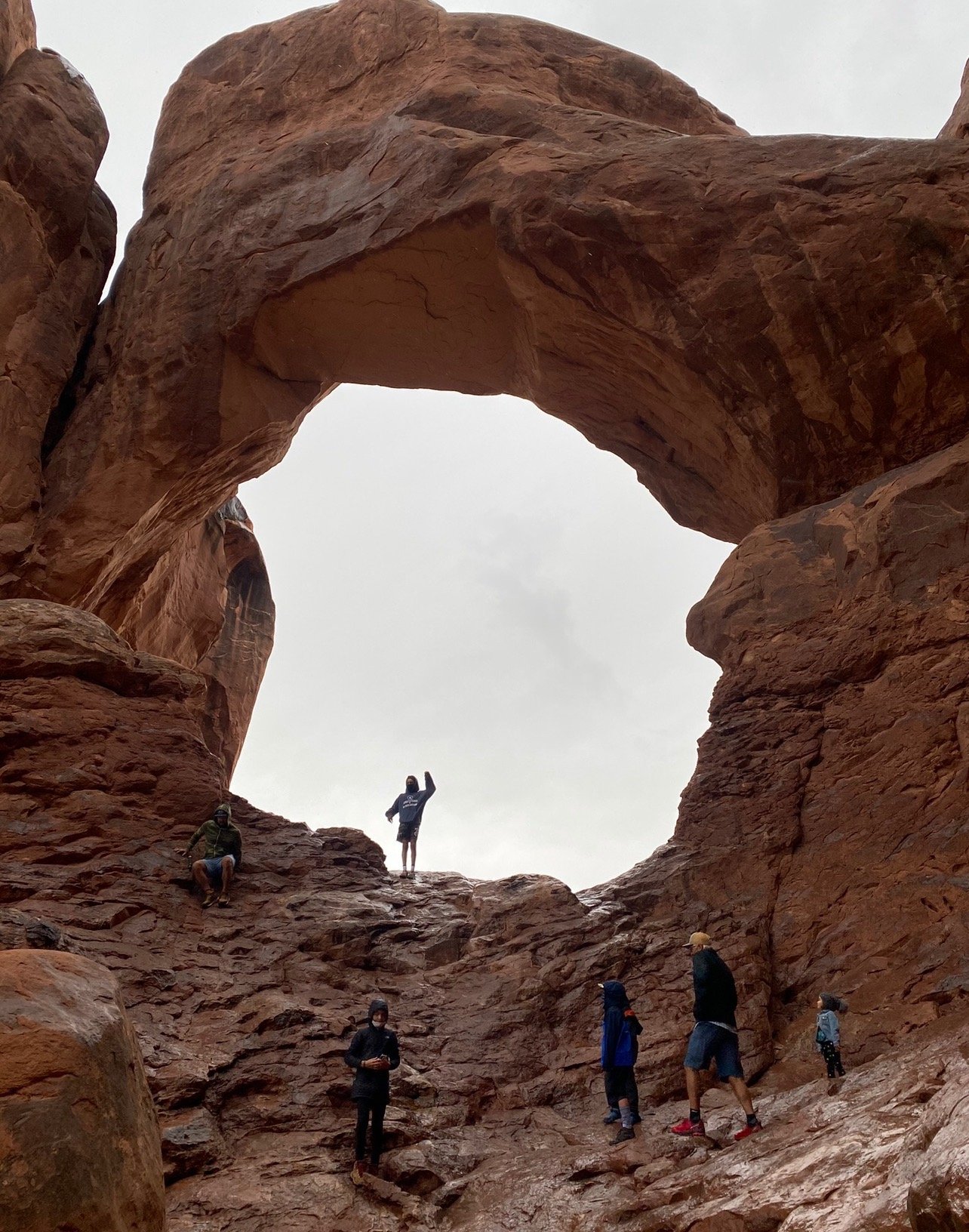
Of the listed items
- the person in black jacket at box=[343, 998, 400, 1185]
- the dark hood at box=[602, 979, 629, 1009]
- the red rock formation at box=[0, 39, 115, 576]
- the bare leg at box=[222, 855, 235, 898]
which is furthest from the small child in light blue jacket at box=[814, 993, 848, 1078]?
the red rock formation at box=[0, 39, 115, 576]

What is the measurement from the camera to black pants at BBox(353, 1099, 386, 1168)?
888cm

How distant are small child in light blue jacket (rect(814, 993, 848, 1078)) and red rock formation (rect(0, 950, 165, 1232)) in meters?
5.53

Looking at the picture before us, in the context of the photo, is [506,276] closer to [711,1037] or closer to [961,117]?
[961,117]

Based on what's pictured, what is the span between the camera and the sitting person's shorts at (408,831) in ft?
56.0

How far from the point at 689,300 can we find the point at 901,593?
5.04m

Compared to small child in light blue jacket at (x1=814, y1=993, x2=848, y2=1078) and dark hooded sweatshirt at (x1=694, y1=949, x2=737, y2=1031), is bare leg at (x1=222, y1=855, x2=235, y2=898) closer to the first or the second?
dark hooded sweatshirt at (x1=694, y1=949, x2=737, y2=1031)

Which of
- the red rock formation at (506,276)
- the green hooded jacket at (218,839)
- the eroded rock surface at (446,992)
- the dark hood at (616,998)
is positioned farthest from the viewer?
the red rock formation at (506,276)

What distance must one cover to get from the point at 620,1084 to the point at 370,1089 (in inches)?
88.0

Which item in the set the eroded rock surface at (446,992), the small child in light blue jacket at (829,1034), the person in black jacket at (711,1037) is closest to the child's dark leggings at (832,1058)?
the small child in light blue jacket at (829,1034)

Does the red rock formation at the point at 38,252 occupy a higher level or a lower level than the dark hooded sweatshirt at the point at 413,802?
higher

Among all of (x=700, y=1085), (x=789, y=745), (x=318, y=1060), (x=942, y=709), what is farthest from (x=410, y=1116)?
(x=942, y=709)

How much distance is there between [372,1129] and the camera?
9.01 m

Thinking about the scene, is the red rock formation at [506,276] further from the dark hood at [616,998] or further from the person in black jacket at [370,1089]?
the person in black jacket at [370,1089]

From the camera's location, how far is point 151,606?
22.9 m
